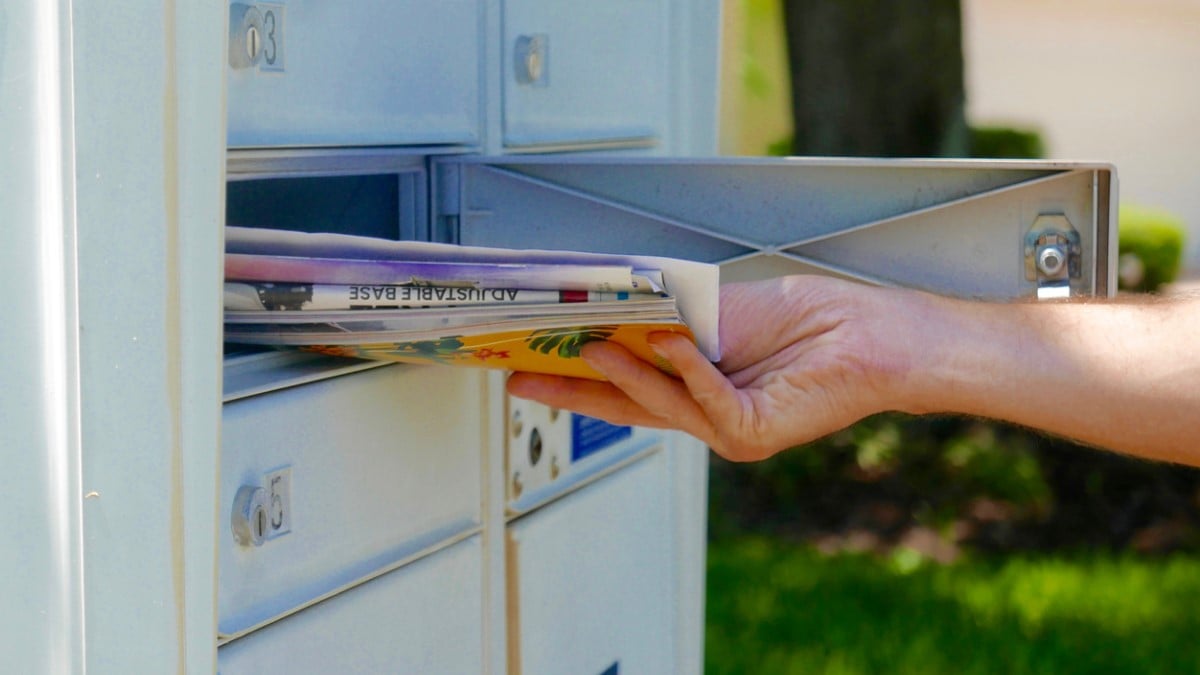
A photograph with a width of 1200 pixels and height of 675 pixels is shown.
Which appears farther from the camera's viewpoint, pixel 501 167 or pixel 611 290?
pixel 501 167

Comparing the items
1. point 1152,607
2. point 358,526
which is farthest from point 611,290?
point 1152,607

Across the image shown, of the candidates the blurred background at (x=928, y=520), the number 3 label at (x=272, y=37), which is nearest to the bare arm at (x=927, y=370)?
the number 3 label at (x=272, y=37)

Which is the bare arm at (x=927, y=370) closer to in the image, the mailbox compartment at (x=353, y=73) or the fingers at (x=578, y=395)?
the fingers at (x=578, y=395)

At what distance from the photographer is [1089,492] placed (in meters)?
5.26

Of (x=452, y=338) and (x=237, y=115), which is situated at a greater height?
(x=237, y=115)

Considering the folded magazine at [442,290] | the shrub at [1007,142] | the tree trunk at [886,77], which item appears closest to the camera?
the folded magazine at [442,290]

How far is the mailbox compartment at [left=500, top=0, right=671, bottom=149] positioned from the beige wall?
365 inches

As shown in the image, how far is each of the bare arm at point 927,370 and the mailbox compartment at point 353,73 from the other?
1.14 ft

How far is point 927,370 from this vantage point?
1.43 m

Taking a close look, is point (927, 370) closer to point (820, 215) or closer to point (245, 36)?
point (820, 215)

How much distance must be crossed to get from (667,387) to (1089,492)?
4.20 metres

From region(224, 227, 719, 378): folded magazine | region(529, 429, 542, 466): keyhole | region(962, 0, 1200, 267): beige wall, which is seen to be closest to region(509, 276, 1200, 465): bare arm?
region(224, 227, 719, 378): folded magazine

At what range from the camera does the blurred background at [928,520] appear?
4121 mm

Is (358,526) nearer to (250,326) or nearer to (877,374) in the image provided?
(250,326)
